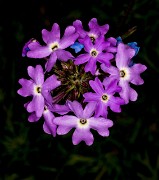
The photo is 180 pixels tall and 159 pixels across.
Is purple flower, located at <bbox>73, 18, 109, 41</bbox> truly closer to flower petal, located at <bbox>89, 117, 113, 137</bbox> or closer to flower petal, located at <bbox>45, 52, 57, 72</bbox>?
flower petal, located at <bbox>45, 52, 57, 72</bbox>

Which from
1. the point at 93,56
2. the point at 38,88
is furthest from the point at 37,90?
the point at 93,56

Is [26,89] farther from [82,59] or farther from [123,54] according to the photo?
[123,54]

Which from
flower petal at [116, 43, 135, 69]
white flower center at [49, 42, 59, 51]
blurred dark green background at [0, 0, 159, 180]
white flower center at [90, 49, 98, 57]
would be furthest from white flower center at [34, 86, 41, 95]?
blurred dark green background at [0, 0, 159, 180]

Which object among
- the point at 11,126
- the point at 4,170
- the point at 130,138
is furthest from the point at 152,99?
the point at 4,170

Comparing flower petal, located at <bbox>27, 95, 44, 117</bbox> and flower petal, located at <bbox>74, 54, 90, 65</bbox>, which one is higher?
flower petal, located at <bbox>74, 54, 90, 65</bbox>

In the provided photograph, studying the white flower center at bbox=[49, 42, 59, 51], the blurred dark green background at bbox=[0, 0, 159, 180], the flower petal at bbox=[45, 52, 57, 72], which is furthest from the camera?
the blurred dark green background at bbox=[0, 0, 159, 180]

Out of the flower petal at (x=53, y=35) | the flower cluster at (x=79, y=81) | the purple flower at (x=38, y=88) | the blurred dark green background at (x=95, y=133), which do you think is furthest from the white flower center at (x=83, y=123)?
the blurred dark green background at (x=95, y=133)

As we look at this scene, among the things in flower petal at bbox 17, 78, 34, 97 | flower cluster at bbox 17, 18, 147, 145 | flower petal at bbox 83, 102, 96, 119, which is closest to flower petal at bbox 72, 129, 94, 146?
flower cluster at bbox 17, 18, 147, 145

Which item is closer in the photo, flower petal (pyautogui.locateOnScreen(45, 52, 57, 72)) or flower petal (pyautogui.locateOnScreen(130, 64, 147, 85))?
flower petal (pyautogui.locateOnScreen(45, 52, 57, 72))

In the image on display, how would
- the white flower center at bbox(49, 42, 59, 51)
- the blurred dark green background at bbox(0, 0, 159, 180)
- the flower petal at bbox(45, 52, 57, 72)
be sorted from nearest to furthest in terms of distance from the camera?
the flower petal at bbox(45, 52, 57, 72) → the white flower center at bbox(49, 42, 59, 51) → the blurred dark green background at bbox(0, 0, 159, 180)

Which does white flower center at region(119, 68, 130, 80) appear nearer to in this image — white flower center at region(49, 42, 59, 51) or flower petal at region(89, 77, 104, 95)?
flower petal at region(89, 77, 104, 95)
